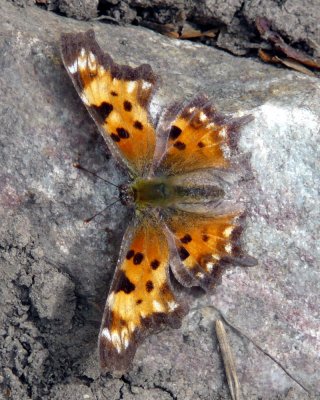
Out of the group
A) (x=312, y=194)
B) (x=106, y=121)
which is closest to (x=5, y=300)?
(x=106, y=121)

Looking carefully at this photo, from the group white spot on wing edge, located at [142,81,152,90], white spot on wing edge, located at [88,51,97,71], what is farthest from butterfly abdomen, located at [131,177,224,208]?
white spot on wing edge, located at [88,51,97,71]

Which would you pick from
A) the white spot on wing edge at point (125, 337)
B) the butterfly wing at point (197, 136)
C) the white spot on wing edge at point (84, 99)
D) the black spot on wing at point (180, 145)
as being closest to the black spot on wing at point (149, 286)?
the white spot on wing edge at point (125, 337)

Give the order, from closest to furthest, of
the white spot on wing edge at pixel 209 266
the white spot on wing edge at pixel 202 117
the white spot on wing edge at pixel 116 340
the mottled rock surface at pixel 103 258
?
the white spot on wing edge at pixel 116 340 < the white spot on wing edge at pixel 209 266 < the white spot on wing edge at pixel 202 117 < the mottled rock surface at pixel 103 258

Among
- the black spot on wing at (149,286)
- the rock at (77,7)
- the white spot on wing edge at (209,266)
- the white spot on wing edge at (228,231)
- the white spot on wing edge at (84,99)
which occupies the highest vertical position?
the rock at (77,7)

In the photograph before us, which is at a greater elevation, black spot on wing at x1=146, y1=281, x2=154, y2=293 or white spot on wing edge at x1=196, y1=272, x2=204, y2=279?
white spot on wing edge at x1=196, y1=272, x2=204, y2=279

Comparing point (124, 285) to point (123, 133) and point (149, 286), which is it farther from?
point (123, 133)

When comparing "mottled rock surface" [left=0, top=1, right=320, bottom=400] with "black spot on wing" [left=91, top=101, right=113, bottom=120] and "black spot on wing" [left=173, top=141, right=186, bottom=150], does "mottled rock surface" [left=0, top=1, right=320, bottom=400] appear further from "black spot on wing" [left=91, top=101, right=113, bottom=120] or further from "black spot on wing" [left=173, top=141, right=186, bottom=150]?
"black spot on wing" [left=173, top=141, right=186, bottom=150]

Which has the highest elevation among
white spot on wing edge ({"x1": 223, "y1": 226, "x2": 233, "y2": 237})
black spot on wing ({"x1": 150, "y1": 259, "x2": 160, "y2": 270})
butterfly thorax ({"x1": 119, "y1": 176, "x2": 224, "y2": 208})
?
butterfly thorax ({"x1": 119, "y1": 176, "x2": 224, "y2": 208})

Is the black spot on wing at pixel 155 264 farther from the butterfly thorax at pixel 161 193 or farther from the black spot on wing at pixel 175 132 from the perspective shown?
the black spot on wing at pixel 175 132
